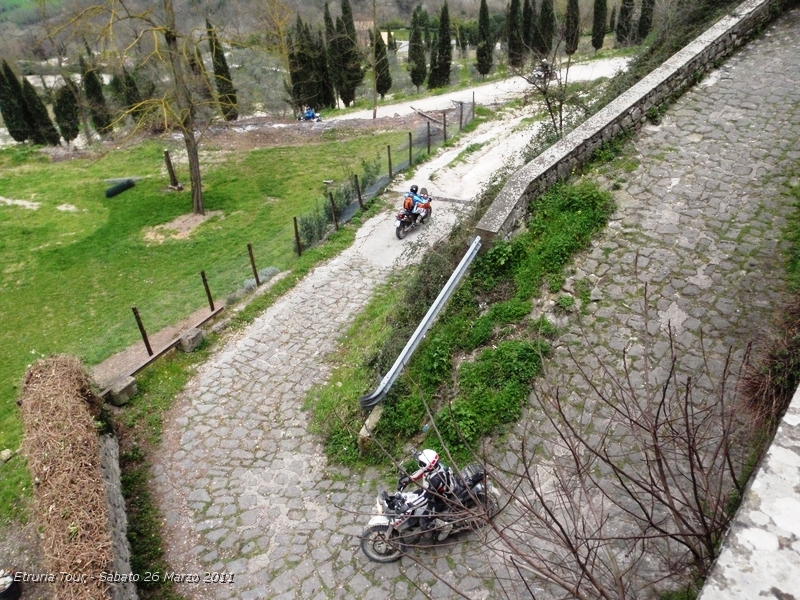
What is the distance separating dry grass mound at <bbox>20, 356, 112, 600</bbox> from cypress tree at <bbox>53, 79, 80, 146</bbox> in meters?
31.1

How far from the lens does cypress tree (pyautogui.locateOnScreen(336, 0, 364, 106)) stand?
3412cm

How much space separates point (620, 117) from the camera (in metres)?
8.73

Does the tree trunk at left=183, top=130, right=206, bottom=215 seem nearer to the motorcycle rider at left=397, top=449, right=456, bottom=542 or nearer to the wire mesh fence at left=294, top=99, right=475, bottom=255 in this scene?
the wire mesh fence at left=294, top=99, right=475, bottom=255

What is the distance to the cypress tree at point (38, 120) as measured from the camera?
31.3 m

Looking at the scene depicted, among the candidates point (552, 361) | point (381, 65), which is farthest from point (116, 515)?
point (381, 65)

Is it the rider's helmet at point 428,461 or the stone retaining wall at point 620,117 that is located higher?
the stone retaining wall at point 620,117

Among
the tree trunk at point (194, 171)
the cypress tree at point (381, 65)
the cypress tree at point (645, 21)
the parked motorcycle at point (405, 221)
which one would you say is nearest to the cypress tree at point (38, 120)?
the tree trunk at point (194, 171)

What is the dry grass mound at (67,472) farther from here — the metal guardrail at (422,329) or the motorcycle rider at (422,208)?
the motorcycle rider at (422,208)

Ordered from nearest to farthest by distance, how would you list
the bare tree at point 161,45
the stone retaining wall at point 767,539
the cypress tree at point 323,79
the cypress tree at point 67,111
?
1. the stone retaining wall at point 767,539
2. the bare tree at point 161,45
3. the cypress tree at point 67,111
4. the cypress tree at point 323,79

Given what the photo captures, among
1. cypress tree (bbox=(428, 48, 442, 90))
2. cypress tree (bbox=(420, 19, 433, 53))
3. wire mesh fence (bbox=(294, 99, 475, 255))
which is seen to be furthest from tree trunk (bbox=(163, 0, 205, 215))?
cypress tree (bbox=(420, 19, 433, 53))

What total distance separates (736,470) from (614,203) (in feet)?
13.4

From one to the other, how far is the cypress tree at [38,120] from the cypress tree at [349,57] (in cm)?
1743

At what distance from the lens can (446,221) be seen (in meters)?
14.4

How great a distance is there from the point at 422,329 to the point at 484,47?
34952 millimetres
